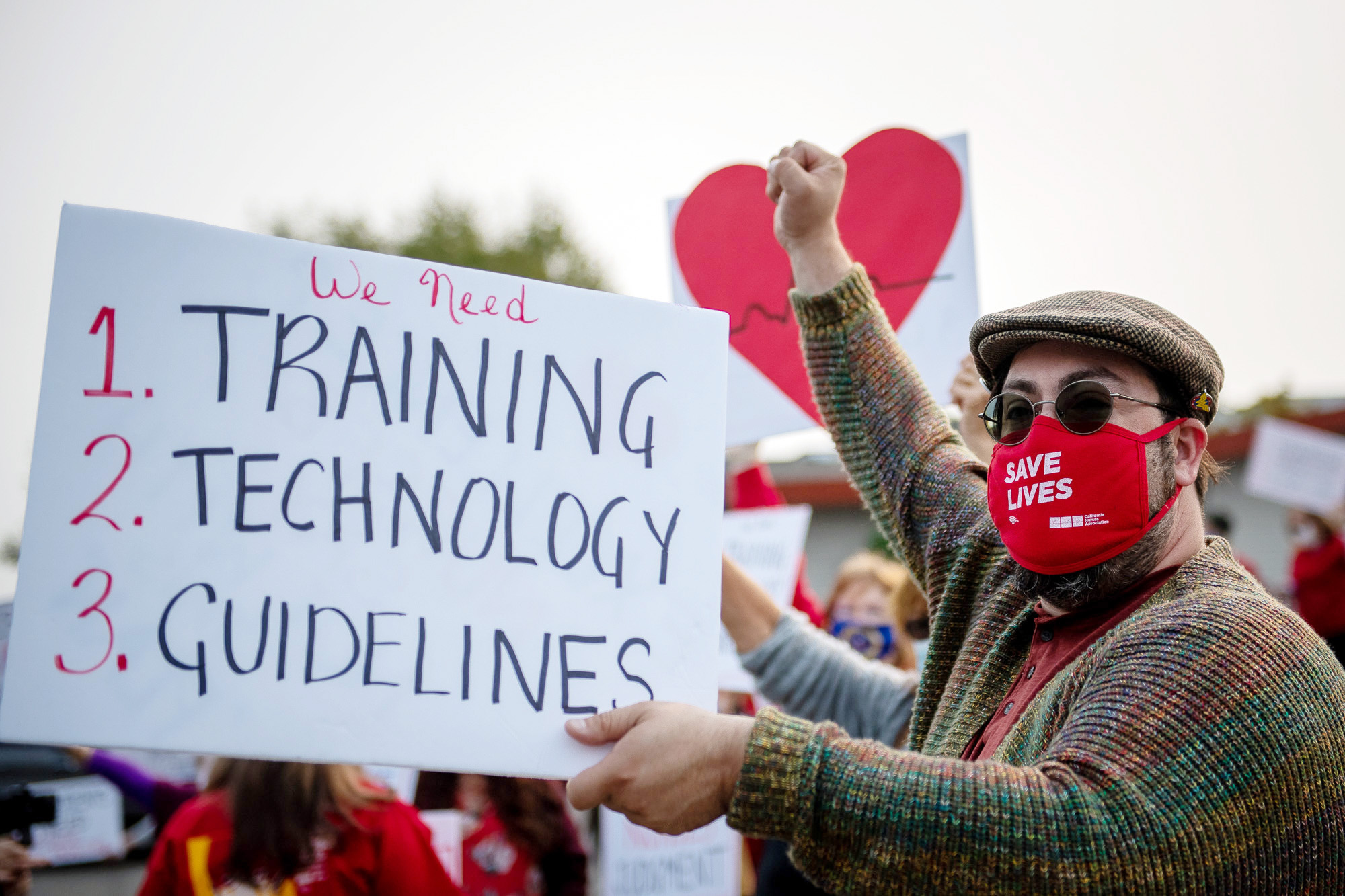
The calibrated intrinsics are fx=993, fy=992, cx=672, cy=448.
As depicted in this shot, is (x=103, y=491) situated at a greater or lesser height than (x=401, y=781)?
greater

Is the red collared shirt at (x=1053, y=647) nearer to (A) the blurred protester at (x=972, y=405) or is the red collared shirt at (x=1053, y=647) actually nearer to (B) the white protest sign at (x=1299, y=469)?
(A) the blurred protester at (x=972, y=405)

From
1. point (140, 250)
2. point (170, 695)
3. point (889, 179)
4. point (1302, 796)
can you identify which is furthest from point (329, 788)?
point (1302, 796)

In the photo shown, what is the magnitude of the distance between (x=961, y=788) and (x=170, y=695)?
3.46ft

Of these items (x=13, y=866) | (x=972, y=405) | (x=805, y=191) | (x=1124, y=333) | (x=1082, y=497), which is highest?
(x=805, y=191)

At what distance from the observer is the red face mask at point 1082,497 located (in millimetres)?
1575

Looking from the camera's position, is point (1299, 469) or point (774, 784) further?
point (1299, 469)

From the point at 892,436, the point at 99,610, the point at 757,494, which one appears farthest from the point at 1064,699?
the point at 757,494

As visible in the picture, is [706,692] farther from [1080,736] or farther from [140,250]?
[140,250]

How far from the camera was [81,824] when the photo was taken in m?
4.70

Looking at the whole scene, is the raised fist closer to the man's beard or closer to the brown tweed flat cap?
the brown tweed flat cap

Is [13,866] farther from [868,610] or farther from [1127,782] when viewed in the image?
[1127,782]

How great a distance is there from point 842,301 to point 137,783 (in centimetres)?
383

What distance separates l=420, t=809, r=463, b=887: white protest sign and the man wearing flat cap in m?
2.61

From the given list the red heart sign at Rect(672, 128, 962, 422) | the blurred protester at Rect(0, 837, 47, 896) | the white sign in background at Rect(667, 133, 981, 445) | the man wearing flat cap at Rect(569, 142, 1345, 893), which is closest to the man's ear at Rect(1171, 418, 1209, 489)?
the man wearing flat cap at Rect(569, 142, 1345, 893)
